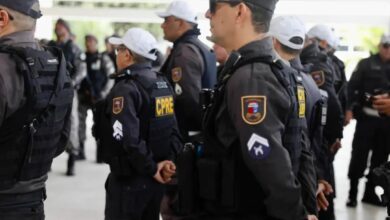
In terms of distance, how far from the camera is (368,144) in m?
5.27

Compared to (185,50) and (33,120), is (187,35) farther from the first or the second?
(33,120)

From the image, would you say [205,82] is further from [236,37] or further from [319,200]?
[236,37]

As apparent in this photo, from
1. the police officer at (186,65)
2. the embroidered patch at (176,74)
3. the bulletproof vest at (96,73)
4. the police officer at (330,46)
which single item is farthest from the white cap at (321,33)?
the bulletproof vest at (96,73)

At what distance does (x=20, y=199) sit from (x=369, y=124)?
4020 millimetres

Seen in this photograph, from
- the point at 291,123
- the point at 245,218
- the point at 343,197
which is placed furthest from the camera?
the point at 343,197

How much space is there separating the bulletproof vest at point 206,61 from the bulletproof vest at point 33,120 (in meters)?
1.65

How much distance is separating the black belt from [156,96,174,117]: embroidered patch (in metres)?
1.04

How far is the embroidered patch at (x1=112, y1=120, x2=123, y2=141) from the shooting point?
288 cm

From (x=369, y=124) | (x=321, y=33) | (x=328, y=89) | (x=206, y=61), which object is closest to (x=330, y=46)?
(x=321, y=33)

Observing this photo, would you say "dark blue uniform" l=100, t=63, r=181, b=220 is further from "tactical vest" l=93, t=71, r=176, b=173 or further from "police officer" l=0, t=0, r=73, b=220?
"police officer" l=0, t=0, r=73, b=220

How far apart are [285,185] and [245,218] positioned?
0.67 feet

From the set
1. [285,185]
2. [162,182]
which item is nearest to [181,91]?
[162,182]

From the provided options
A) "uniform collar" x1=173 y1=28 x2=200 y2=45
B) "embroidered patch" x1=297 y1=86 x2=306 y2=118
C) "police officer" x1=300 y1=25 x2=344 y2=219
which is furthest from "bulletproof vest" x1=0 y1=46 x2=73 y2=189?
"police officer" x1=300 y1=25 x2=344 y2=219

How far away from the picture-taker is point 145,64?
10.2 feet
